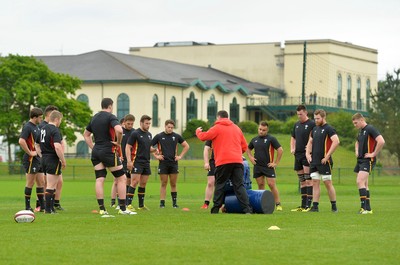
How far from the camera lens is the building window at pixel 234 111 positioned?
104 metres

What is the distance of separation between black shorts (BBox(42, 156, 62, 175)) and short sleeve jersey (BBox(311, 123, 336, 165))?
548 cm

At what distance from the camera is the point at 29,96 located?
226 ft

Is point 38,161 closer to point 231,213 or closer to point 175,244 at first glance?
point 231,213

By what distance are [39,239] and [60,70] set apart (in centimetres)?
8132

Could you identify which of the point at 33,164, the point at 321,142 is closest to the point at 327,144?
the point at 321,142

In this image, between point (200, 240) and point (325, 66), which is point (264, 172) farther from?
point (325, 66)

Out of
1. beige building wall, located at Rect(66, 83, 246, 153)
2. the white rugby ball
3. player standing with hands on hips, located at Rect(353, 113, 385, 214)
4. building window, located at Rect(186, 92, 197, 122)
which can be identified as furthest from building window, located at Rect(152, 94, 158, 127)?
the white rugby ball

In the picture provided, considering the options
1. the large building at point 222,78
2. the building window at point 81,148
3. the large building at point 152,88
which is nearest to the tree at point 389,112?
the large building at point 222,78

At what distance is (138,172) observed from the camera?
23234mm

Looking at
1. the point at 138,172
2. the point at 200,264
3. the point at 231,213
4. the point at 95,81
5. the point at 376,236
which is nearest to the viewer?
the point at 200,264

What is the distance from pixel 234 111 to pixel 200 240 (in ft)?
299

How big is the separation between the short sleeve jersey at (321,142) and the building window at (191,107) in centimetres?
7590

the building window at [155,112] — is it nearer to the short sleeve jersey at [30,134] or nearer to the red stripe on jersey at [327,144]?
the short sleeve jersey at [30,134]

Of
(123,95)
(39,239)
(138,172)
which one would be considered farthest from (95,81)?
(39,239)
